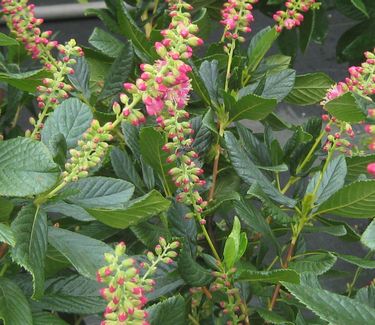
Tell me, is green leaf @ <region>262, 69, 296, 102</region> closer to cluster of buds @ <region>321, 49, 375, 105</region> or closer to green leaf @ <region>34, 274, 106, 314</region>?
cluster of buds @ <region>321, 49, 375, 105</region>

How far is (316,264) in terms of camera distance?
974mm

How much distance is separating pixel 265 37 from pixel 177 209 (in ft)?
1.36

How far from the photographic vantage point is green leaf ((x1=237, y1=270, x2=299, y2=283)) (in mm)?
852

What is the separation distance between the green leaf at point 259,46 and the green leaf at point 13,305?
636 mm

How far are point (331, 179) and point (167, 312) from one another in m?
0.35

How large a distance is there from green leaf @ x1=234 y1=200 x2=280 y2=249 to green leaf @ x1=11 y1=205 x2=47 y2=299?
→ 30cm

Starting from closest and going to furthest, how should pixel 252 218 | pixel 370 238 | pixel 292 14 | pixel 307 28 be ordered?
pixel 370 238 → pixel 252 218 → pixel 292 14 → pixel 307 28

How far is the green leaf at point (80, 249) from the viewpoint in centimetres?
83

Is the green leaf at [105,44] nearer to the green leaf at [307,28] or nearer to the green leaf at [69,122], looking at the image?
the green leaf at [69,122]

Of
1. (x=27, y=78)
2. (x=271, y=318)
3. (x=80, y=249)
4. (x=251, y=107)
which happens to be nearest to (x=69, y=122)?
(x=27, y=78)

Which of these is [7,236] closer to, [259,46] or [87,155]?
[87,155]

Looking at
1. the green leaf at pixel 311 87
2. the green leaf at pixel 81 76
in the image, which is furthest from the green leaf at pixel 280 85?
the green leaf at pixel 81 76

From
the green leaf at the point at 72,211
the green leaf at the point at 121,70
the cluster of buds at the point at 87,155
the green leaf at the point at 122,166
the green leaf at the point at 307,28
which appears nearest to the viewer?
the cluster of buds at the point at 87,155

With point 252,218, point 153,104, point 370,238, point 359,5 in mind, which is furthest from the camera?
point 359,5
